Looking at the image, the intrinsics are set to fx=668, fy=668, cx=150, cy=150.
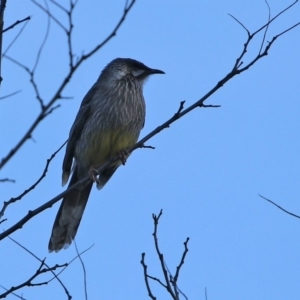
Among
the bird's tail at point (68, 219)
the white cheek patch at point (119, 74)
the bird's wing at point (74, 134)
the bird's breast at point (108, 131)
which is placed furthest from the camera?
the white cheek patch at point (119, 74)

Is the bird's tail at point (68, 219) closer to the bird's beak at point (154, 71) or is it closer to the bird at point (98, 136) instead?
the bird at point (98, 136)

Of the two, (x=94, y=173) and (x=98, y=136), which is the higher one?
(x=98, y=136)

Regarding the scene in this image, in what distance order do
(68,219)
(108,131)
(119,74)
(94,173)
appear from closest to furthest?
(94,173) → (68,219) → (108,131) → (119,74)

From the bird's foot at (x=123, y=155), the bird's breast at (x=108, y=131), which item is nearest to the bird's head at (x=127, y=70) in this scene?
the bird's breast at (x=108, y=131)

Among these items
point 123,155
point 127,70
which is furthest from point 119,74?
point 123,155

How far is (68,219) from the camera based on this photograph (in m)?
6.95

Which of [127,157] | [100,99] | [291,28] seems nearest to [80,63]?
[291,28]

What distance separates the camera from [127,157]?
696 centimetres

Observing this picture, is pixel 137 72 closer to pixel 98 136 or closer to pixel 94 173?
pixel 98 136

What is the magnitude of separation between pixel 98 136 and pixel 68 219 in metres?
0.93

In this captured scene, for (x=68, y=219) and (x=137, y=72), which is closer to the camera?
(x=68, y=219)

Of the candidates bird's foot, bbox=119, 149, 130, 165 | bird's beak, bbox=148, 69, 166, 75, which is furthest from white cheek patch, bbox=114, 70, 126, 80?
bird's foot, bbox=119, 149, 130, 165

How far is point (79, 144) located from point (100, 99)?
56 cm

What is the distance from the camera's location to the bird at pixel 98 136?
22.9ft
